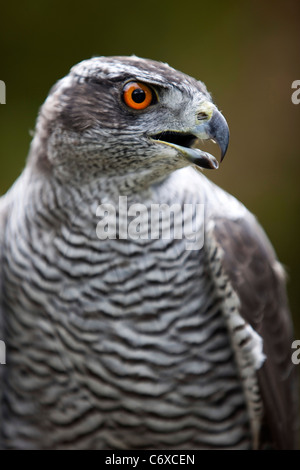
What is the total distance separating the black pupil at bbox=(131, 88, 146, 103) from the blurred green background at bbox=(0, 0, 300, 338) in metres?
1.37

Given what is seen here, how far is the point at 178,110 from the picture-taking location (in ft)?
5.62

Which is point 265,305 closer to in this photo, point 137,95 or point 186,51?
point 137,95

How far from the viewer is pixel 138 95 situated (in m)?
1.70

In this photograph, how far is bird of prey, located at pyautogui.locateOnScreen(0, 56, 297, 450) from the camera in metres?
1.73

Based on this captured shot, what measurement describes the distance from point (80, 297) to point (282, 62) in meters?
2.34

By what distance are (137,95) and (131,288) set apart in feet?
2.06

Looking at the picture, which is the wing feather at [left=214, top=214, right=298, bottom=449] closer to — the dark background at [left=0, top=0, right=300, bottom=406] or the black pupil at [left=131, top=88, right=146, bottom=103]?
the black pupil at [left=131, top=88, right=146, bottom=103]

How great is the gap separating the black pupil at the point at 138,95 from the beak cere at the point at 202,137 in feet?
0.38

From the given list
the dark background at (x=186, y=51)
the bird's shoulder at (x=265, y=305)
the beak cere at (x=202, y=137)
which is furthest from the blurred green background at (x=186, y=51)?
the beak cere at (x=202, y=137)

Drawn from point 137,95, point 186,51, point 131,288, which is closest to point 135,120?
point 137,95

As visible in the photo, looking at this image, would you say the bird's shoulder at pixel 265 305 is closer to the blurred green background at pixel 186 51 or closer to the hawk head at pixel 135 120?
the hawk head at pixel 135 120

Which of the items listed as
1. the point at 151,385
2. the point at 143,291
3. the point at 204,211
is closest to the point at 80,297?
the point at 143,291

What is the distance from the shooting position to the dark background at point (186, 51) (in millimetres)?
3217

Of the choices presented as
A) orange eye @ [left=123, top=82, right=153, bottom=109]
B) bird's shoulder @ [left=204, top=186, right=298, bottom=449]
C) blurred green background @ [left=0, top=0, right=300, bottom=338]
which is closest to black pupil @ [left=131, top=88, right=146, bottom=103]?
orange eye @ [left=123, top=82, right=153, bottom=109]
